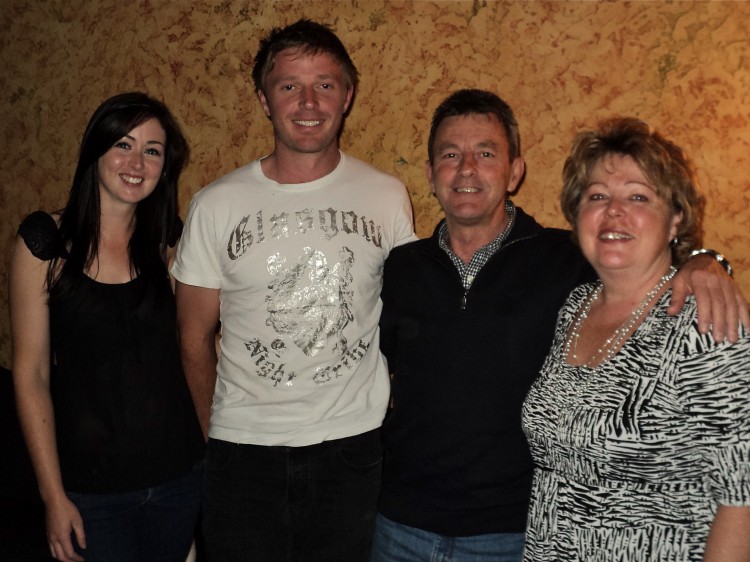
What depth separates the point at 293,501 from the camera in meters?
2.05

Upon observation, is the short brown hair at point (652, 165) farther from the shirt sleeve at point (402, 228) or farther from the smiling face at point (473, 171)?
the shirt sleeve at point (402, 228)

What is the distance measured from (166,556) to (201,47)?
6.04ft

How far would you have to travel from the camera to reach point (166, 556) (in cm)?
206

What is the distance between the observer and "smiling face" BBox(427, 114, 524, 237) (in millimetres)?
1951

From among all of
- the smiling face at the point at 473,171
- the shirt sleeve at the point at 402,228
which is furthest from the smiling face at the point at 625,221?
the shirt sleeve at the point at 402,228

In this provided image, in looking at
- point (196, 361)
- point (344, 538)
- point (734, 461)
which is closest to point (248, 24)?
point (196, 361)

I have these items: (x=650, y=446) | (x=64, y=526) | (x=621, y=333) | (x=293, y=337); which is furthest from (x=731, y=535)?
(x=64, y=526)

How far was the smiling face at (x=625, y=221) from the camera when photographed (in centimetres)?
155

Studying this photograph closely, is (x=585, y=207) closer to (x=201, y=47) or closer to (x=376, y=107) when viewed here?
(x=376, y=107)

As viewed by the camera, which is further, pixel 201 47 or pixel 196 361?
pixel 201 47

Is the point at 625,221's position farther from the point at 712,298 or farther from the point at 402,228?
the point at 402,228

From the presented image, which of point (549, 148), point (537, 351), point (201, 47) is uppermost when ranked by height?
point (201, 47)

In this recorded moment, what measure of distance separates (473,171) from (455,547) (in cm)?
94

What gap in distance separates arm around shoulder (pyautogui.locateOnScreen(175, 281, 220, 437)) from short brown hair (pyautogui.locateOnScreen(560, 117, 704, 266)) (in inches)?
41.9
